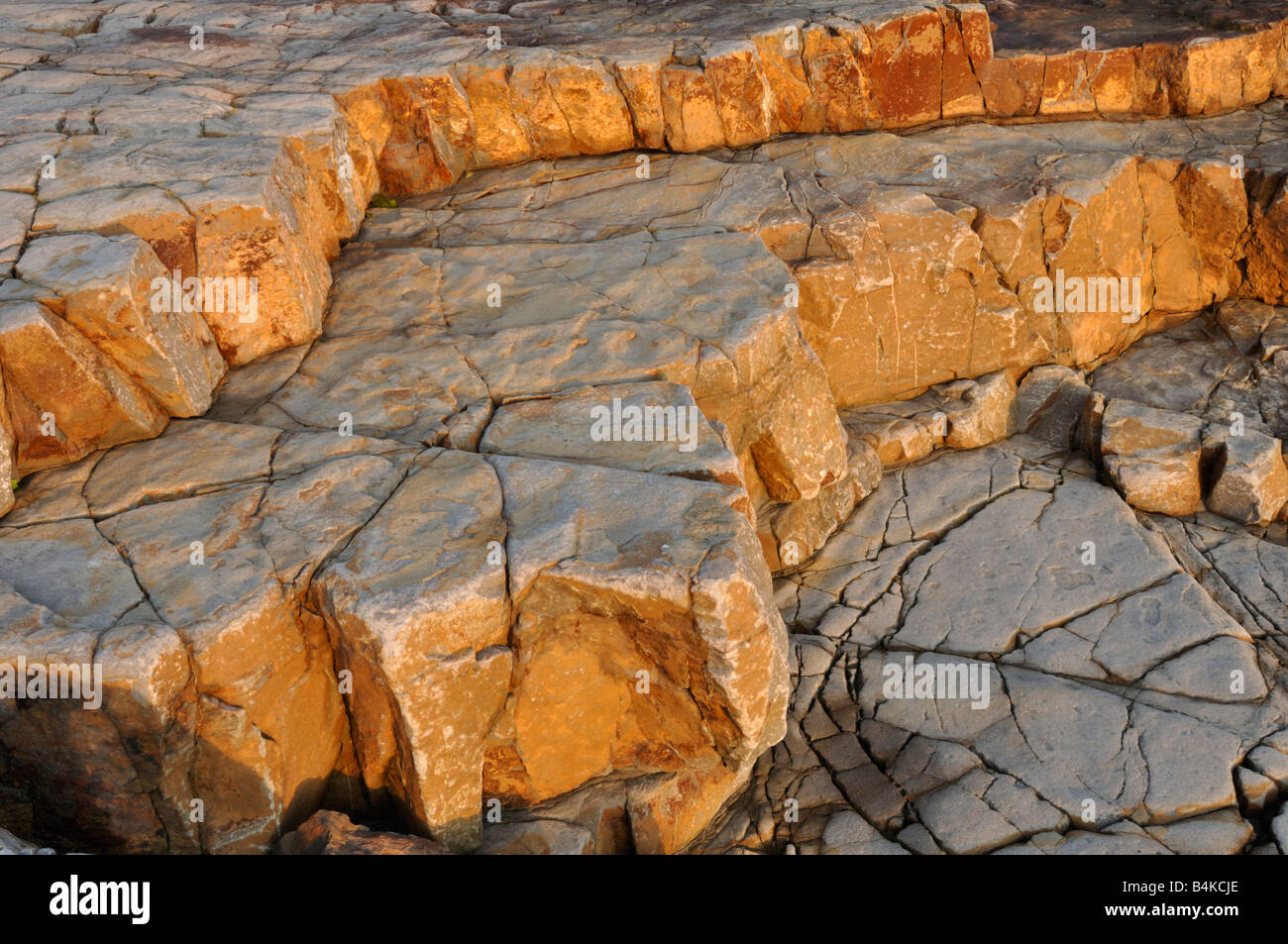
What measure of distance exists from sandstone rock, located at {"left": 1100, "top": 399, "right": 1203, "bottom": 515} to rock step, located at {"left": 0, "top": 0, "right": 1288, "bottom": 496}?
2.85 meters

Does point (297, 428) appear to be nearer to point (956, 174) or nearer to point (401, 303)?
point (401, 303)

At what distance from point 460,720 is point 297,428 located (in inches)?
65.7

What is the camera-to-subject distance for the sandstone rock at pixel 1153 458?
19.1 ft

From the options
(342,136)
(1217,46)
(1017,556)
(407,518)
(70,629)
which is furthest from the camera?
(1217,46)

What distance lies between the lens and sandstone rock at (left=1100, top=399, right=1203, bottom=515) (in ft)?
19.1

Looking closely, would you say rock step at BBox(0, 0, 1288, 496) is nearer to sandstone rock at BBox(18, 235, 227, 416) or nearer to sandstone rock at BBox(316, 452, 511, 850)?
sandstone rock at BBox(18, 235, 227, 416)

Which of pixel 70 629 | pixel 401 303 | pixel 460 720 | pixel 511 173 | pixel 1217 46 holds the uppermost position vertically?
pixel 1217 46

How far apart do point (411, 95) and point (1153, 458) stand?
5313 millimetres

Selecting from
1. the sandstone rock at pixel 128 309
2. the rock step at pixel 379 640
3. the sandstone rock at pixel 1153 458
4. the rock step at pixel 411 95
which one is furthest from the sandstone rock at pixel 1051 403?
the sandstone rock at pixel 128 309

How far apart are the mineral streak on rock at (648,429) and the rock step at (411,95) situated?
0.12 ft

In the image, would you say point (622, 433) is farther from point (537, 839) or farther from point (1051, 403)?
point (1051, 403)

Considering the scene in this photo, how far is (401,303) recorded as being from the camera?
550cm

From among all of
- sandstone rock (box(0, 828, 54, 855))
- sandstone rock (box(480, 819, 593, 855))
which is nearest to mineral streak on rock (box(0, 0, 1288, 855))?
sandstone rock (box(480, 819, 593, 855))

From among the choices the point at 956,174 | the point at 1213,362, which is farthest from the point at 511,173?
the point at 1213,362
